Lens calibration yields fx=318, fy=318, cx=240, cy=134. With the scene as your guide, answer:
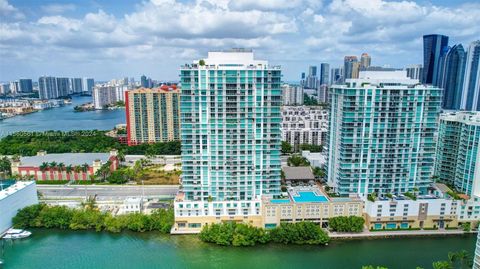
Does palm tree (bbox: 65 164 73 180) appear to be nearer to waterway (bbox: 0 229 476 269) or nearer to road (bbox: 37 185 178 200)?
road (bbox: 37 185 178 200)

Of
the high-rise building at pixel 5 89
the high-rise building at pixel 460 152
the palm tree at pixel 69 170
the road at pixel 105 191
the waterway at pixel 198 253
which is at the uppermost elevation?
the high-rise building at pixel 5 89

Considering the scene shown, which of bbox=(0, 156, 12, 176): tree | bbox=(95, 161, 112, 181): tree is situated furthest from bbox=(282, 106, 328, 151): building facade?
bbox=(0, 156, 12, 176): tree

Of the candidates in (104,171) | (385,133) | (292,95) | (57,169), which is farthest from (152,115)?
(292,95)

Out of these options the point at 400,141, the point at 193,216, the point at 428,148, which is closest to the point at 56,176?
the point at 193,216

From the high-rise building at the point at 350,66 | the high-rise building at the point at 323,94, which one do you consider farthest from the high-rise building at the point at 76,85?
the high-rise building at the point at 350,66

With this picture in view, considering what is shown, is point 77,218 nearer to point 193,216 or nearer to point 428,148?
point 193,216

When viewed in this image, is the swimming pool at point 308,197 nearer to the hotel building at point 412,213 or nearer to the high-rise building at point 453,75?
the hotel building at point 412,213

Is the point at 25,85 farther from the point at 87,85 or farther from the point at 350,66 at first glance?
the point at 350,66
